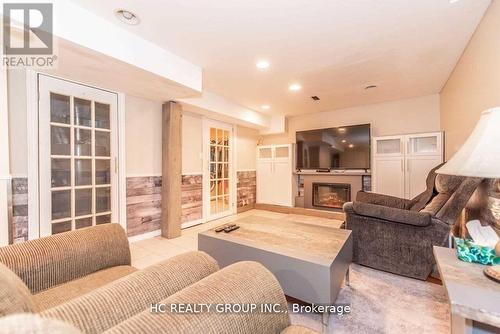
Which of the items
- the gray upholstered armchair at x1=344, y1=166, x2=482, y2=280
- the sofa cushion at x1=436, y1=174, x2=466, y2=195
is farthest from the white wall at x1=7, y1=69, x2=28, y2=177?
the sofa cushion at x1=436, y1=174, x2=466, y2=195

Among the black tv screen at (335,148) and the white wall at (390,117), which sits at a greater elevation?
the white wall at (390,117)

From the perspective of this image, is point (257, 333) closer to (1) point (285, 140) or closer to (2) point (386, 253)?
(2) point (386, 253)

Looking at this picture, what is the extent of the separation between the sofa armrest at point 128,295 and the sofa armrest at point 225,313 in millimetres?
173

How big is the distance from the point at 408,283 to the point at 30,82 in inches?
159

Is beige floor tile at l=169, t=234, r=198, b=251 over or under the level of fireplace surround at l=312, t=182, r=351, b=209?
under

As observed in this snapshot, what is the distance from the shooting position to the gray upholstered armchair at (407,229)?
1854 mm

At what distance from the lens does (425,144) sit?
3.52 m

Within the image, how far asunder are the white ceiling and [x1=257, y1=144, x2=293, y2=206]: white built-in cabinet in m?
2.04

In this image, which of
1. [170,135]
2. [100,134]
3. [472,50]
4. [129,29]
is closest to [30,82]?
[100,134]

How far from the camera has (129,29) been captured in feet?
6.28

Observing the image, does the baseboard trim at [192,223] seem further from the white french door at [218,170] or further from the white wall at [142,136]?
the white wall at [142,136]

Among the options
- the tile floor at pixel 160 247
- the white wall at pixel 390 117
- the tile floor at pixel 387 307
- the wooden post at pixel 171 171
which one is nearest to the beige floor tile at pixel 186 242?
the tile floor at pixel 160 247

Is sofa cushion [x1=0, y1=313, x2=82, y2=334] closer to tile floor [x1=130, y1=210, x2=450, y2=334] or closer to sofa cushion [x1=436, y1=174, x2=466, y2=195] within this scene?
tile floor [x1=130, y1=210, x2=450, y2=334]

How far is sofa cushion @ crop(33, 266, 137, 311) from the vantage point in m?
1.00
